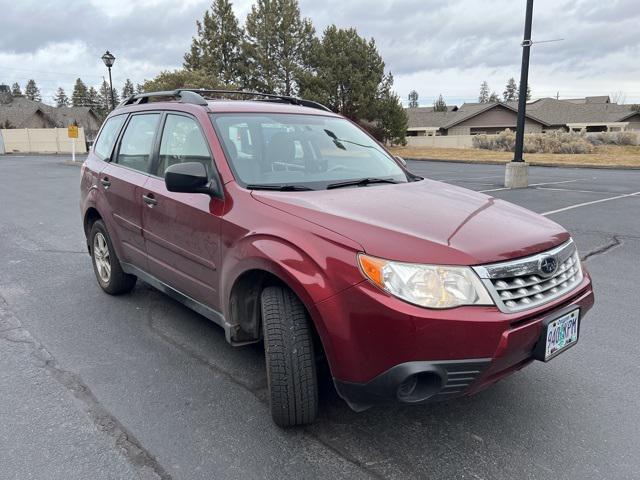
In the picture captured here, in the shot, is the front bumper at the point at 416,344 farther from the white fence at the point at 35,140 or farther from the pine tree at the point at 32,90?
the pine tree at the point at 32,90

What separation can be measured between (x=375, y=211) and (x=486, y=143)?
125ft

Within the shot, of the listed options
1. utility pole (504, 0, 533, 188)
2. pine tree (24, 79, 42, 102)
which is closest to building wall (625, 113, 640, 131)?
utility pole (504, 0, 533, 188)

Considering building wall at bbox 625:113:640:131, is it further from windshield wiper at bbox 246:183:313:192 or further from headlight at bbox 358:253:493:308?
headlight at bbox 358:253:493:308

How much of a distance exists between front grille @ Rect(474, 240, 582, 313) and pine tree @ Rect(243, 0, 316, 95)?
4137 cm

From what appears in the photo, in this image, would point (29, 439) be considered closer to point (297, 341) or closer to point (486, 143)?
point (297, 341)

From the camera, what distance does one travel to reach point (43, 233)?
25.6ft

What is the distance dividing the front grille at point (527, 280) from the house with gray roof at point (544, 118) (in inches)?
1948

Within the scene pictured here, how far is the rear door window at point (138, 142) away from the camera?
3994 millimetres

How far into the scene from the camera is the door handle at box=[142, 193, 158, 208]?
366 cm

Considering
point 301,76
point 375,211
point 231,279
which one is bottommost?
point 231,279

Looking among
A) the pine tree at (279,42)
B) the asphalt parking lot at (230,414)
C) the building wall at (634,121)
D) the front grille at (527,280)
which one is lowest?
the asphalt parking lot at (230,414)

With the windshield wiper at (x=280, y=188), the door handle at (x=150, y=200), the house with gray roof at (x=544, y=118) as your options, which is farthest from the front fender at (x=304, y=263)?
the house with gray roof at (x=544, y=118)

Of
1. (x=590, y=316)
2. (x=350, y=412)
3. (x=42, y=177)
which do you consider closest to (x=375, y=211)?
(x=350, y=412)

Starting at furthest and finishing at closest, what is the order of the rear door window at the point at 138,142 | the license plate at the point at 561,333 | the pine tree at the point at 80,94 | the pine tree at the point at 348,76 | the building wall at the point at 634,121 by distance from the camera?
the pine tree at the point at 80,94 → the building wall at the point at 634,121 → the pine tree at the point at 348,76 → the rear door window at the point at 138,142 → the license plate at the point at 561,333
